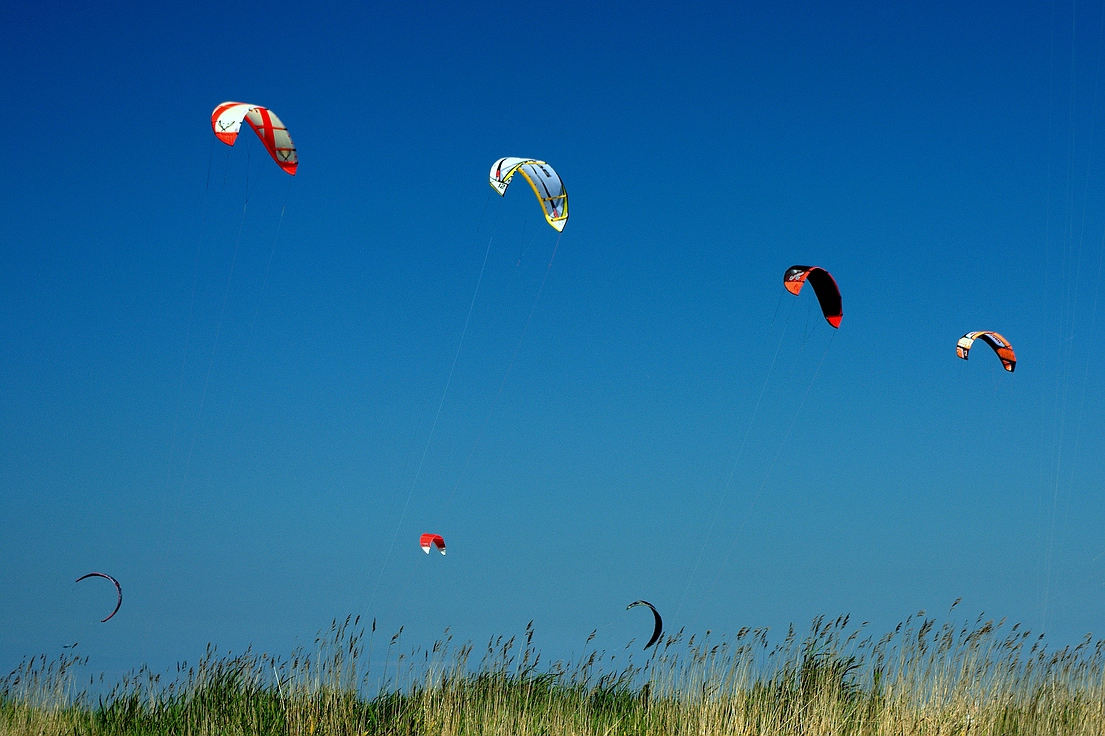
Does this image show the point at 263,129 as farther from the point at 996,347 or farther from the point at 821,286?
the point at 996,347

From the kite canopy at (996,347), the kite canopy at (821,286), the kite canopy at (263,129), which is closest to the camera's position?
the kite canopy at (263,129)

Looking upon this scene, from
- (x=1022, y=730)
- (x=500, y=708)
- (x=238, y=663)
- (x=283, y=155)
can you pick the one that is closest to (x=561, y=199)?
(x=283, y=155)

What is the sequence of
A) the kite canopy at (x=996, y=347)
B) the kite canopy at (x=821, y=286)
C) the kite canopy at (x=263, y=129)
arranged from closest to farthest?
1. the kite canopy at (x=263, y=129)
2. the kite canopy at (x=821, y=286)
3. the kite canopy at (x=996, y=347)

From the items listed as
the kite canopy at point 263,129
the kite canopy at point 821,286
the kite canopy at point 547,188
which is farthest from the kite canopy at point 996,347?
the kite canopy at point 263,129

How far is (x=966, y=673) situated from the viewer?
842 cm

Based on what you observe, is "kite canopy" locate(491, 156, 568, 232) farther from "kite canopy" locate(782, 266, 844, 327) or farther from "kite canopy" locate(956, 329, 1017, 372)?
"kite canopy" locate(956, 329, 1017, 372)

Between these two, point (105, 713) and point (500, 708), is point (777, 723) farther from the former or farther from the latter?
point (105, 713)

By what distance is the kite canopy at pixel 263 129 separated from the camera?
8.77 metres

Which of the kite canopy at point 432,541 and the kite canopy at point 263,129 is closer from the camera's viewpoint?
the kite canopy at point 263,129

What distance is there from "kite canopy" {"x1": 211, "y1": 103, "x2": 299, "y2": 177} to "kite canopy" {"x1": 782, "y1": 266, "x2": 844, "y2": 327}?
4.56 meters

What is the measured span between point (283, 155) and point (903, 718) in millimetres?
6818

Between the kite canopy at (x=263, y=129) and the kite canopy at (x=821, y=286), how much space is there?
15.0 feet

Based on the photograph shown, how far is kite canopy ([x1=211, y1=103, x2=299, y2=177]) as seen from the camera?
877 cm

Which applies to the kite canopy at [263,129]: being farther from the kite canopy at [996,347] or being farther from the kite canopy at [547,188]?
the kite canopy at [996,347]
